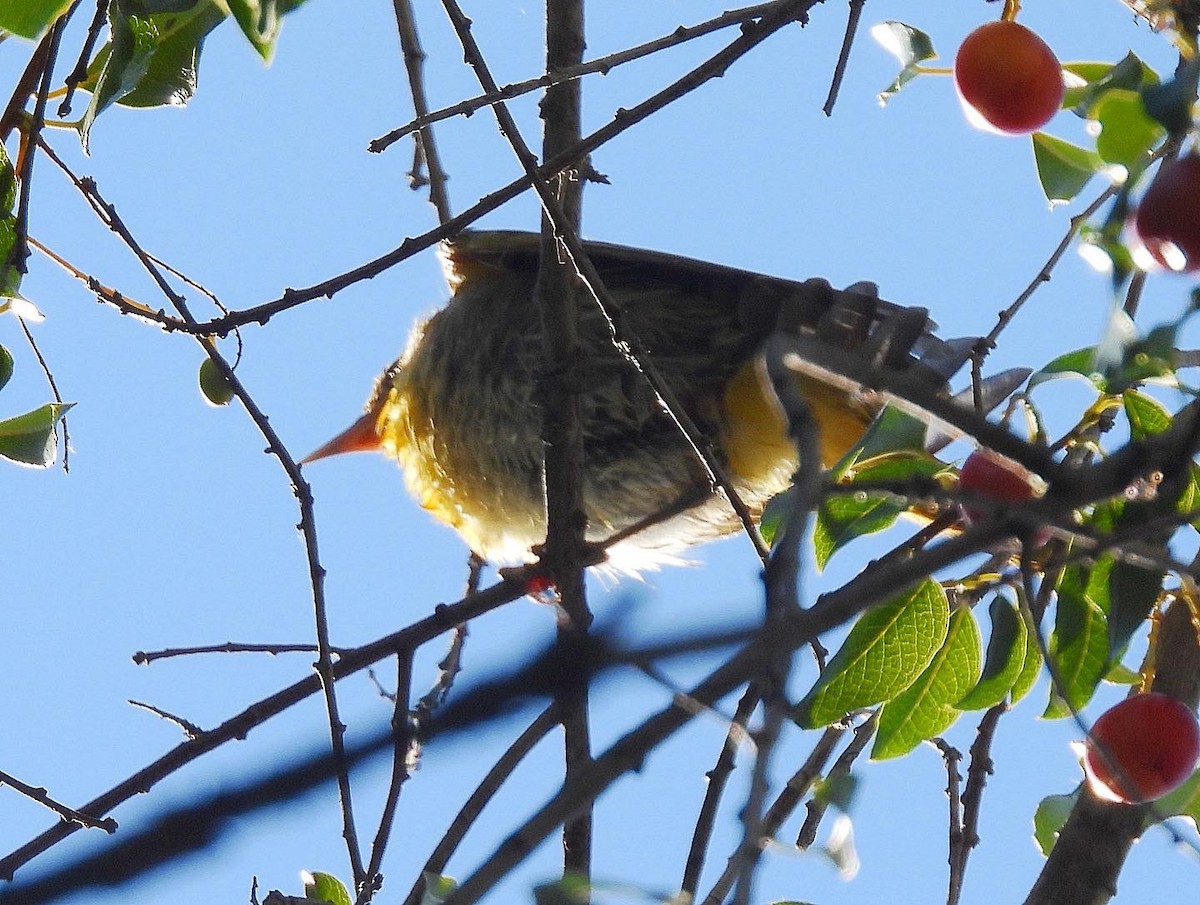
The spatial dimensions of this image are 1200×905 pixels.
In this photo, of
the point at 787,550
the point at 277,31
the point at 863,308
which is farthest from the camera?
the point at 863,308

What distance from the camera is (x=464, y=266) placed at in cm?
356

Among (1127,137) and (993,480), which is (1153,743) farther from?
(1127,137)

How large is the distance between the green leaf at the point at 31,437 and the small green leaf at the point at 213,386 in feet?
1.27

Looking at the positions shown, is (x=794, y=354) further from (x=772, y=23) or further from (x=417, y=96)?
(x=417, y=96)

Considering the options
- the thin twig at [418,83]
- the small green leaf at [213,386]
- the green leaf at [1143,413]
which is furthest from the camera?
the thin twig at [418,83]

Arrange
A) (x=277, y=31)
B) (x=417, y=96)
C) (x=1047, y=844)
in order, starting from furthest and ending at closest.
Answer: (x=417, y=96) < (x=1047, y=844) < (x=277, y=31)

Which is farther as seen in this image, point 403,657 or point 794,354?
point 403,657

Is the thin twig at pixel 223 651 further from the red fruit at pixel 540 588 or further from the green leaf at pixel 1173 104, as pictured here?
the green leaf at pixel 1173 104


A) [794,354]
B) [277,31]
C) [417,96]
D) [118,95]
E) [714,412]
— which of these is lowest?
[794,354]

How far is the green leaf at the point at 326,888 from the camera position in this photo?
2008mm

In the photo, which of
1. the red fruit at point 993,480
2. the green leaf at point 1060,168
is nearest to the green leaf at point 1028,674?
the red fruit at point 993,480

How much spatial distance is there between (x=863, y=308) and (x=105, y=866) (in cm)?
219

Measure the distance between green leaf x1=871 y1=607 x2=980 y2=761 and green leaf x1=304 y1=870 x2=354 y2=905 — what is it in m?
0.77

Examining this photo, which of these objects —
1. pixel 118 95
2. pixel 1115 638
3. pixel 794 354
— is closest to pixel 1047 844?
pixel 1115 638
